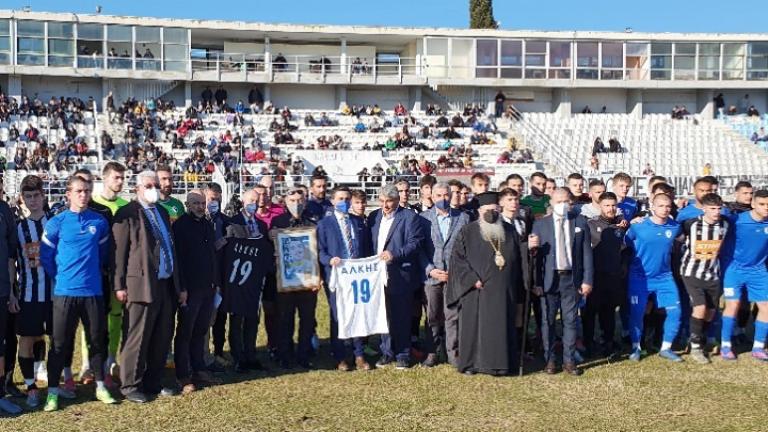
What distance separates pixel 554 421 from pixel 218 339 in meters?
3.94

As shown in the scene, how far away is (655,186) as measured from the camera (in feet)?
33.3

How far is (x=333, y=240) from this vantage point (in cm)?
900

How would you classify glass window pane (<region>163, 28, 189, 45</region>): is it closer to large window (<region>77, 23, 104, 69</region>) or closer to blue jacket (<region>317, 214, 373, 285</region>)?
large window (<region>77, 23, 104, 69</region>)

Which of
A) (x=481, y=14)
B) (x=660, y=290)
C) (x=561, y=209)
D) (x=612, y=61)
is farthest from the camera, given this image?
(x=481, y=14)

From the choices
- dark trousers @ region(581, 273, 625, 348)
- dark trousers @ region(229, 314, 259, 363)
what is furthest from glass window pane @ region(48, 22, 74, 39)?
dark trousers @ region(581, 273, 625, 348)

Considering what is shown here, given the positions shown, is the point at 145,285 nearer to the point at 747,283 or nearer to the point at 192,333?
the point at 192,333

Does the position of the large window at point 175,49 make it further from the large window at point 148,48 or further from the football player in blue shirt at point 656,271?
the football player in blue shirt at point 656,271

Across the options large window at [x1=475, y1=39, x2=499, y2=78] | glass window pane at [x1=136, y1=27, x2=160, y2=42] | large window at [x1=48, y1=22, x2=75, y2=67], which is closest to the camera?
large window at [x1=48, y1=22, x2=75, y2=67]

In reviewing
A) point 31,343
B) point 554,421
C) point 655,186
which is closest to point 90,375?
point 31,343

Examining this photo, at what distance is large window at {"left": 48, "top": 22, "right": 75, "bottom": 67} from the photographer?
37203 millimetres

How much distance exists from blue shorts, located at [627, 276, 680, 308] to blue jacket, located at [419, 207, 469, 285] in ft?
6.97

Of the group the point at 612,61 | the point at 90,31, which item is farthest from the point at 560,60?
the point at 90,31

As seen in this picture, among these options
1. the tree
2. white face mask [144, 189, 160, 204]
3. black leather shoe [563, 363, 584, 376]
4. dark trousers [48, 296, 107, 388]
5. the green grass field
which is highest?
the tree

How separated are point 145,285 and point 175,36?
3383 centimetres
